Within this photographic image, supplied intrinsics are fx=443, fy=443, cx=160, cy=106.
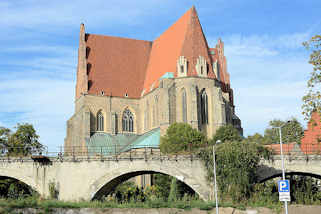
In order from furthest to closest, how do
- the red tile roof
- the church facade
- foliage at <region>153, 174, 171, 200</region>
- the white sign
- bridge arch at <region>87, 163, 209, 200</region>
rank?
the church facade
foliage at <region>153, 174, 171, 200</region>
the red tile roof
bridge arch at <region>87, 163, 209, 200</region>
the white sign

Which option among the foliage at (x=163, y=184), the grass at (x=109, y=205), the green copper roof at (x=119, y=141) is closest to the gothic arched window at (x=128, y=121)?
the green copper roof at (x=119, y=141)

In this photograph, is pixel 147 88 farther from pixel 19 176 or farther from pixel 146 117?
pixel 19 176

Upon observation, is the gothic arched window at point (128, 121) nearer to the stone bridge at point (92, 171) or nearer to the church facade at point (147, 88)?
the church facade at point (147, 88)

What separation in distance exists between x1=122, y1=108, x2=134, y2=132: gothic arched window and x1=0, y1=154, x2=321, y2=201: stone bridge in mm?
27849

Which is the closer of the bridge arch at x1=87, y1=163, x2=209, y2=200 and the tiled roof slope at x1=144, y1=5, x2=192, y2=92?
the bridge arch at x1=87, y1=163, x2=209, y2=200

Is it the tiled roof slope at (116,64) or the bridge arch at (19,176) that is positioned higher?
the tiled roof slope at (116,64)

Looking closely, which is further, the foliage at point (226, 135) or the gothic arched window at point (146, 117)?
the gothic arched window at point (146, 117)

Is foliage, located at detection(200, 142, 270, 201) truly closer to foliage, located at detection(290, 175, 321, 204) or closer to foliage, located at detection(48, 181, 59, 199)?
foliage, located at detection(290, 175, 321, 204)

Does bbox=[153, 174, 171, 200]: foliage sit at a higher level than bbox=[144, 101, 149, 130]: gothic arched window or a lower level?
lower

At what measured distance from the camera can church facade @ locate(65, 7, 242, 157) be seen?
54156mm

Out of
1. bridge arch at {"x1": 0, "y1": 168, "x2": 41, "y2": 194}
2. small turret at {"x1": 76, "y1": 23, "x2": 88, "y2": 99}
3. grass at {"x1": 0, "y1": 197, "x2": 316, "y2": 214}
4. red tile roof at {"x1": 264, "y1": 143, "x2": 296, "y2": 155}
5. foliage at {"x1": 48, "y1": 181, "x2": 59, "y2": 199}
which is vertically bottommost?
grass at {"x1": 0, "y1": 197, "x2": 316, "y2": 214}

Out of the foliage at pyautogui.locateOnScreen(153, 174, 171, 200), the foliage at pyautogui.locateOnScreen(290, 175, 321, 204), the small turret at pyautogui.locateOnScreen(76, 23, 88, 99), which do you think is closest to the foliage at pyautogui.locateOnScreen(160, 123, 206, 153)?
the foliage at pyautogui.locateOnScreen(153, 174, 171, 200)

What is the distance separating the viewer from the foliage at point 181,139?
4450cm

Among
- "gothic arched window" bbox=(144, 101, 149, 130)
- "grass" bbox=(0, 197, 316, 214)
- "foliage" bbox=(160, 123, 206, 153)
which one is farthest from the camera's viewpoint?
"gothic arched window" bbox=(144, 101, 149, 130)
